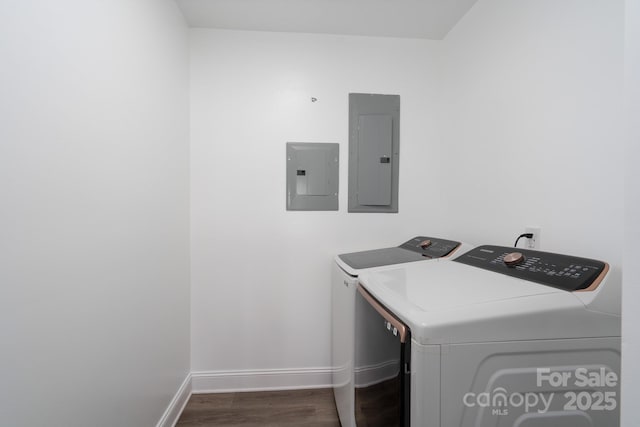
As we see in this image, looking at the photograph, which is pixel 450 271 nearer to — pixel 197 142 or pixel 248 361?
pixel 248 361

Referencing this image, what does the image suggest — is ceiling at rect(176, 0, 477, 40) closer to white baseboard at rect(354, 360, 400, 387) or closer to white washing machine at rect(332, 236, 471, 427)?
white washing machine at rect(332, 236, 471, 427)

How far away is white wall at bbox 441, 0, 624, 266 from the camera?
85cm

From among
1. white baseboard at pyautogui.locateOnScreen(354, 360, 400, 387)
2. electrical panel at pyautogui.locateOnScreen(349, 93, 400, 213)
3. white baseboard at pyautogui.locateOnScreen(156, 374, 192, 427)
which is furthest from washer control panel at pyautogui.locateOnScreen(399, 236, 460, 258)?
white baseboard at pyautogui.locateOnScreen(156, 374, 192, 427)

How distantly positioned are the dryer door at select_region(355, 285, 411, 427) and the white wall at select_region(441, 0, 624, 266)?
0.83 meters

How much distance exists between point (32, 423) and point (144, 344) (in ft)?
1.66

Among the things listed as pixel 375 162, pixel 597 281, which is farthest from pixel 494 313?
pixel 375 162

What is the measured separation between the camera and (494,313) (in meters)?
0.63

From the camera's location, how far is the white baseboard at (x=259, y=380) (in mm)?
1682

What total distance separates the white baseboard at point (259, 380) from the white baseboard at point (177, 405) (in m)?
0.06

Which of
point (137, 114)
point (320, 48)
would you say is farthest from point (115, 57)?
point (320, 48)

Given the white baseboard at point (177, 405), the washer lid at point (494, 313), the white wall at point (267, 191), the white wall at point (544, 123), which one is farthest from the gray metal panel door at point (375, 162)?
the white baseboard at point (177, 405)

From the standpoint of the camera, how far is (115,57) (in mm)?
978

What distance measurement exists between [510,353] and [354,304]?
59 cm

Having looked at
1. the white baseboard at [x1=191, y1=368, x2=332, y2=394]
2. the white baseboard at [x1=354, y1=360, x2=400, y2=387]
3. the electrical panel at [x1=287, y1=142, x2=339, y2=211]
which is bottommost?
the white baseboard at [x1=191, y1=368, x2=332, y2=394]
